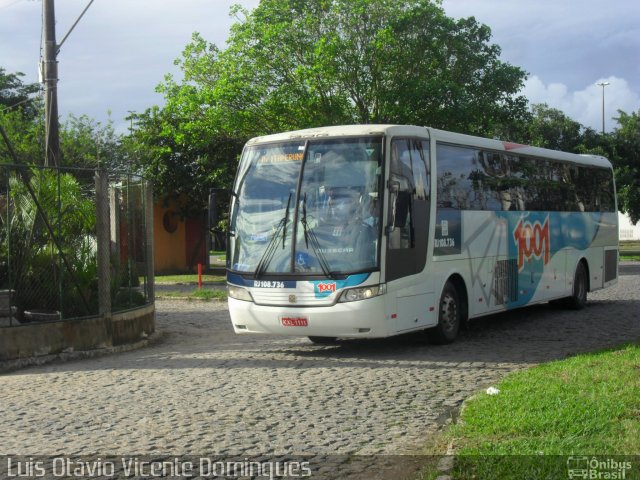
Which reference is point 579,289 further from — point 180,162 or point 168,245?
point 168,245

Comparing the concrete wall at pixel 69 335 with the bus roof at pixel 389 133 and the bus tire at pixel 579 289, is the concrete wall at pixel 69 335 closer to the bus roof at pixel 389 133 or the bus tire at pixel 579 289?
the bus roof at pixel 389 133

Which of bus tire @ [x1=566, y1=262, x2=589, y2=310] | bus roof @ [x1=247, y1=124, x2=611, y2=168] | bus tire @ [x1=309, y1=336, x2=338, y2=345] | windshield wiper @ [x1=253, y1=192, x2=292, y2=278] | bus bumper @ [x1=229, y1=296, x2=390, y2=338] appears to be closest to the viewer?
bus bumper @ [x1=229, y1=296, x2=390, y2=338]

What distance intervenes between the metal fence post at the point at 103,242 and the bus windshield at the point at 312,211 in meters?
2.24

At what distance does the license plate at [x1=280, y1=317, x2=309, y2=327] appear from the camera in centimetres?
1180

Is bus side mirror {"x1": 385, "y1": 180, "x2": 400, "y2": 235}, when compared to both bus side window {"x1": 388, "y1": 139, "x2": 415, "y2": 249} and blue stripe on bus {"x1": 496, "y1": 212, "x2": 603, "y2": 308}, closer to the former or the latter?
bus side window {"x1": 388, "y1": 139, "x2": 415, "y2": 249}

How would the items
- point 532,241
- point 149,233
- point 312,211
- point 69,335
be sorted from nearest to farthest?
point 312,211
point 69,335
point 149,233
point 532,241

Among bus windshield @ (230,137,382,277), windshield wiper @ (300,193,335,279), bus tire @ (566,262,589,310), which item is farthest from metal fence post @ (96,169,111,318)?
bus tire @ (566,262,589,310)

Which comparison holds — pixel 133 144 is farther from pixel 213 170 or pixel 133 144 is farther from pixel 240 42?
pixel 240 42

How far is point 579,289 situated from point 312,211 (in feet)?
29.1

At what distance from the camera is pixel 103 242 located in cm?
1369

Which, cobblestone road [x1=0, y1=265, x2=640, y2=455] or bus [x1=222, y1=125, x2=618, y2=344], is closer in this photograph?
cobblestone road [x1=0, y1=265, x2=640, y2=455]

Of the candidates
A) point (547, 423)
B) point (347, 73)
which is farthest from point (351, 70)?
point (547, 423)

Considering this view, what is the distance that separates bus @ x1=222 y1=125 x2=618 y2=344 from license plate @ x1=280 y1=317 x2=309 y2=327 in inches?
0.6

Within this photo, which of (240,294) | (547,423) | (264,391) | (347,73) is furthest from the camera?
(347,73)
